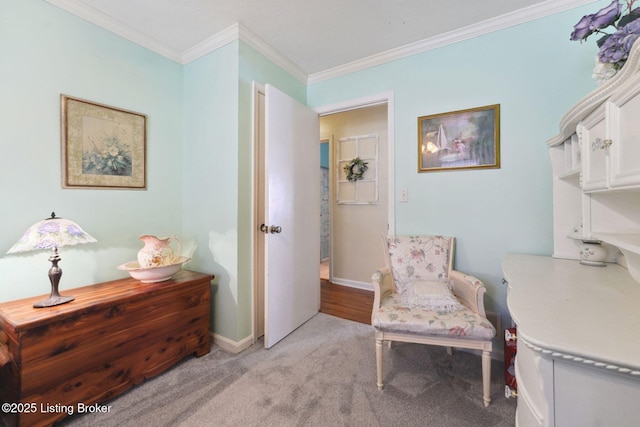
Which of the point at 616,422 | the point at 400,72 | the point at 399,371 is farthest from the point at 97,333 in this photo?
the point at 400,72

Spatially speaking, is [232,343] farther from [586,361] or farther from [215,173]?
[586,361]

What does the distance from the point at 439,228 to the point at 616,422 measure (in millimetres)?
1515

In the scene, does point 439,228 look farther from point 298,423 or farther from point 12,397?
point 12,397

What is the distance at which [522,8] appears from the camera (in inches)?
66.6

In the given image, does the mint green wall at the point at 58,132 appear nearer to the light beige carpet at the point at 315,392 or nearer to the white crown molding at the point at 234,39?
the white crown molding at the point at 234,39

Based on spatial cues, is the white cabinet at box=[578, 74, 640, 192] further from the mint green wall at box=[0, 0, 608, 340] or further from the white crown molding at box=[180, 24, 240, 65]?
the white crown molding at box=[180, 24, 240, 65]

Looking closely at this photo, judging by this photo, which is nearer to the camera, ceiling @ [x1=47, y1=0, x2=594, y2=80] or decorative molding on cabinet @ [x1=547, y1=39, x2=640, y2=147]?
decorative molding on cabinet @ [x1=547, y1=39, x2=640, y2=147]

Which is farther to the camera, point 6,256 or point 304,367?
point 304,367

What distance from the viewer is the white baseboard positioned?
1.93m

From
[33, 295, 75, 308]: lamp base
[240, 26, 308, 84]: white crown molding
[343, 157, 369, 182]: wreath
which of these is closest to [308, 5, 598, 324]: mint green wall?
[240, 26, 308, 84]: white crown molding

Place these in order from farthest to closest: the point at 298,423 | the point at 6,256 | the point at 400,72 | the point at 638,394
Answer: the point at 400,72
the point at 6,256
the point at 298,423
the point at 638,394

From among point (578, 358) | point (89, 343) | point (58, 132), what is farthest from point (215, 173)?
point (578, 358)

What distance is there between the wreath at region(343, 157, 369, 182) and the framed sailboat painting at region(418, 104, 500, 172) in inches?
55.2

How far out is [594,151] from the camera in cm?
106
